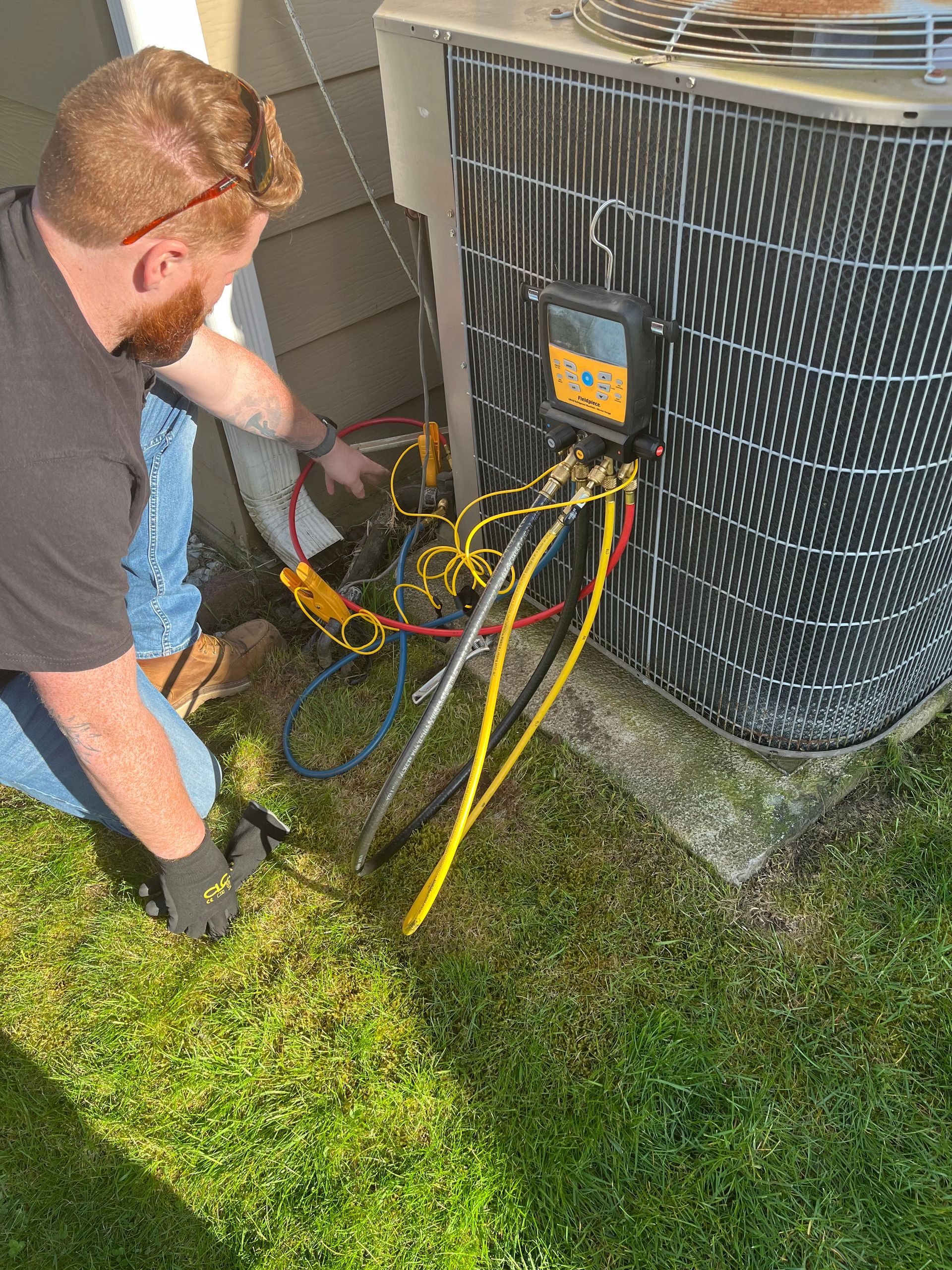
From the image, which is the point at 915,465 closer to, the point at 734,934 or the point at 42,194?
the point at 734,934

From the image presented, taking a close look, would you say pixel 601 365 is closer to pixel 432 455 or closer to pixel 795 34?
pixel 795 34

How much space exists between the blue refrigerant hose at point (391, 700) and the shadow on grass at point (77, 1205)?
2.49 ft

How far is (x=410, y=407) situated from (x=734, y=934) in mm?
1774

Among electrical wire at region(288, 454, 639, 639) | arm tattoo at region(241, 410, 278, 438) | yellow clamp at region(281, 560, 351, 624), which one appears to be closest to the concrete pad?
electrical wire at region(288, 454, 639, 639)

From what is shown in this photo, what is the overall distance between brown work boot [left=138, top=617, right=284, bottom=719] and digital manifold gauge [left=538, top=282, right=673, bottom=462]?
1.01 meters

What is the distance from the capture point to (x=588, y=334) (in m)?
1.53

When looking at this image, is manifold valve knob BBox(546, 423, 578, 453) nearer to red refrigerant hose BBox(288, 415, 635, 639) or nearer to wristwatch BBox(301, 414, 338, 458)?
red refrigerant hose BBox(288, 415, 635, 639)

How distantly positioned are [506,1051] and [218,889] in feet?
1.97

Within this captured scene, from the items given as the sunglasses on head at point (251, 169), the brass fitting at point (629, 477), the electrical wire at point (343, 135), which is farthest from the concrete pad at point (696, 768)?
the sunglasses on head at point (251, 169)

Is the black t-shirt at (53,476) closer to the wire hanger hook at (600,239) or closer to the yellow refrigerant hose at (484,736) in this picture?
the yellow refrigerant hose at (484,736)

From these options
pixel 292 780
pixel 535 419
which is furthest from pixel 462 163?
pixel 292 780

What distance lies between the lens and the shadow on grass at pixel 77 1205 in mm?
1431

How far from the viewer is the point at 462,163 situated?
68.3 inches

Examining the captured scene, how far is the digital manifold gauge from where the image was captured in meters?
1.48
